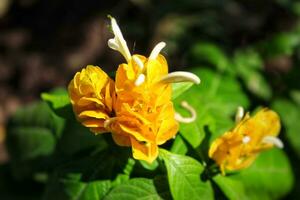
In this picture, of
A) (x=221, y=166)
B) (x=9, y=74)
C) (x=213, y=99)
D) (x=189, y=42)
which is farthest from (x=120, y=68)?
(x=9, y=74)

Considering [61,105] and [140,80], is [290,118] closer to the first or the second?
[61,105]

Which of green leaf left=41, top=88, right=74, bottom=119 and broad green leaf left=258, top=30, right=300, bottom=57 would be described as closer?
green leaf left=41, top=88, right=74, bottom=119

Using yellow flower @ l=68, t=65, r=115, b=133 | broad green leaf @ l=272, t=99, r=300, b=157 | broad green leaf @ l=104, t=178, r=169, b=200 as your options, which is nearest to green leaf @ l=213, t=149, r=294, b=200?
broad green leaf @ l=104, t=178, r=169, b=200

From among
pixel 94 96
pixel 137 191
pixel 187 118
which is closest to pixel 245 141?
pixel 187 118

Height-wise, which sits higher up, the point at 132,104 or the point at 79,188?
the point at 132,104

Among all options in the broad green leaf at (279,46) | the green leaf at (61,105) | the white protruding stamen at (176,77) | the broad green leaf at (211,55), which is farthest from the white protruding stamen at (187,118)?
the broad green leaf at (279,46)

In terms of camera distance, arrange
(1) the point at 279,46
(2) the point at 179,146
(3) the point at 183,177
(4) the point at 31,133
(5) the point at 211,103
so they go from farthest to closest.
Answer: (1) the point at 279,46, (4) the point at 31,133, (5) the point at 211,103, (2) the point at 179,146, (3) the point at 183,177

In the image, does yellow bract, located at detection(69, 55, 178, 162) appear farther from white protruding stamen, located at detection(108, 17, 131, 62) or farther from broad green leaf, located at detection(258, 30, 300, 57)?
broad green leaf, located at detection(258, 30, 300, 57)
